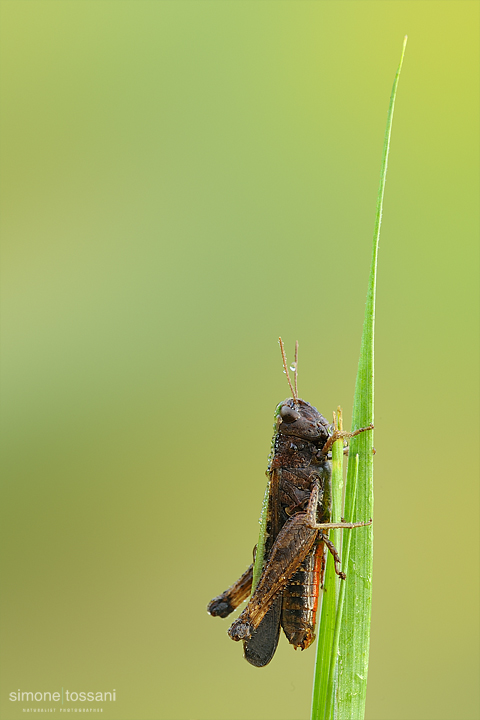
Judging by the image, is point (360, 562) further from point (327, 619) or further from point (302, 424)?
point (302, 424)

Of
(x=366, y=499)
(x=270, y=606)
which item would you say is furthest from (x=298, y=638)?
(x=366, y=499)

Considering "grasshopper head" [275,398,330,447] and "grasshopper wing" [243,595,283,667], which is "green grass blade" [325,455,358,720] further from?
"grasshopper head" [275,398,330,447]

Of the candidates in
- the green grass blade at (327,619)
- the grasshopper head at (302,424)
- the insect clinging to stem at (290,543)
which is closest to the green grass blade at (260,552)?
the insect clinging to stem at (290,543)

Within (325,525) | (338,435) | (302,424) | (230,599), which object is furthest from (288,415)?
(230,599)

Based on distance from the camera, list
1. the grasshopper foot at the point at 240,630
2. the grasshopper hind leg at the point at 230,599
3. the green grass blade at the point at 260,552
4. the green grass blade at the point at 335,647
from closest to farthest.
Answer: the green grass blade at the point at 335,647 < the grasshopper foot at the point at 240,630 < the green grass blade at the point at 260,552 < the grasshopper hind leg at the point at 230,599

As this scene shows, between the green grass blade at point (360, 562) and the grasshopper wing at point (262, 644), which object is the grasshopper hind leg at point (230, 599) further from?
the green grass blade at point (360, 562)

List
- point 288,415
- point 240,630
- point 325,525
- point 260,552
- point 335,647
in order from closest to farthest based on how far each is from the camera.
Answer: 1. point 335,647
2. point 325,525
3. point 240,630
4. point 260,552
5. point 288,415
